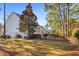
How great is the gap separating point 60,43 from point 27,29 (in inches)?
12.3

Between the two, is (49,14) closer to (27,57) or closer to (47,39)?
(47,39)

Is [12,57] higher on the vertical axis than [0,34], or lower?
lower

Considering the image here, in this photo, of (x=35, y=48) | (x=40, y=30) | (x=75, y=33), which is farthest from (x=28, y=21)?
(x=75, y=33)

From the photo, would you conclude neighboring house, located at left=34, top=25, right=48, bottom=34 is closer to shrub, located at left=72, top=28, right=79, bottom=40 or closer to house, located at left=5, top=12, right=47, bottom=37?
house, located at left=5, top=12, right=47, bottom=37

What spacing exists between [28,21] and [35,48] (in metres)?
0.24

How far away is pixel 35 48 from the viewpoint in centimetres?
160

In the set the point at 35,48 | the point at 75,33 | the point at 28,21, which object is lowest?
the point at 35,48

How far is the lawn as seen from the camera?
1590 mm

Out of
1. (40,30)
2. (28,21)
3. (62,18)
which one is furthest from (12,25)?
(62,18)

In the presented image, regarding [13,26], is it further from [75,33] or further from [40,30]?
[75,33]

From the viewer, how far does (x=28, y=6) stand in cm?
161

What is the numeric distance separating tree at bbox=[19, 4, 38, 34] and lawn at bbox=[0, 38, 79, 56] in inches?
3.8

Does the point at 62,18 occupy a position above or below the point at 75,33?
above

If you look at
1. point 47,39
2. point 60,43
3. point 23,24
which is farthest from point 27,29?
point 60,43
